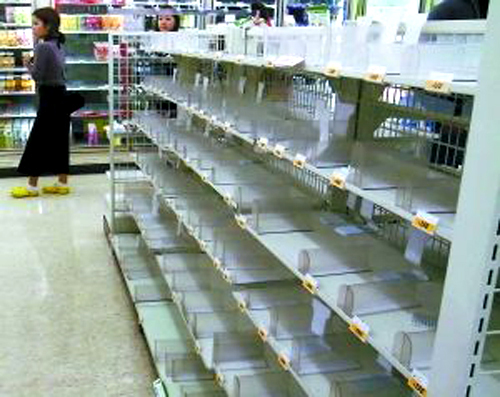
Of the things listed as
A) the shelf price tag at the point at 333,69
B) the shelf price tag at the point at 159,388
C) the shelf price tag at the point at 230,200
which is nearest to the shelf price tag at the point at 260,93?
the shelf price tag at the point at 230,200

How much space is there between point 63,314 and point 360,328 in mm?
2566

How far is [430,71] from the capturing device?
50.1 inches

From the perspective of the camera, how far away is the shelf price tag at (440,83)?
1.07 m

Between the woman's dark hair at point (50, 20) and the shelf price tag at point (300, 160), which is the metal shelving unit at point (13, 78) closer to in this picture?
the woman's dark hair at point (50, 20)

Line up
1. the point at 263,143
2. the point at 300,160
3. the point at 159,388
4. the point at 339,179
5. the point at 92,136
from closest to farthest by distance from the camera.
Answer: the point at 339,179 < the point at 300,160 < the point at 263,143 < the point at 159,388 < the point at 92,136

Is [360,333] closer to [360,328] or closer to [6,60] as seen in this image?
[360,328]

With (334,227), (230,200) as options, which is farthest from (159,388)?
(334,227)

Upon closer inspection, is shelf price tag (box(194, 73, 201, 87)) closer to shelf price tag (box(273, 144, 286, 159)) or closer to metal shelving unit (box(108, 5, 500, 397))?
metal shelving unit (box(108, 5, 500, 397))

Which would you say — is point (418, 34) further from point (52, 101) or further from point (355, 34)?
point (52, 101)

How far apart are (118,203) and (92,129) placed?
8.37ft

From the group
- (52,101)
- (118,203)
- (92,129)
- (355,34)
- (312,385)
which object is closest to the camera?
(355,34)

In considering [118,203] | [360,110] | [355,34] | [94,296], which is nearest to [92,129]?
[118,203]

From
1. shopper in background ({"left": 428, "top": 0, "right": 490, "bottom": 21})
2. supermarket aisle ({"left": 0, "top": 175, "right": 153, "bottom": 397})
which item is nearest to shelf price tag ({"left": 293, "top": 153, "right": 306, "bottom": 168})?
shopper in background ({"left": 428, "top": 0, "right": 490, "bottom": 21})

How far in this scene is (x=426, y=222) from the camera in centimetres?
119
